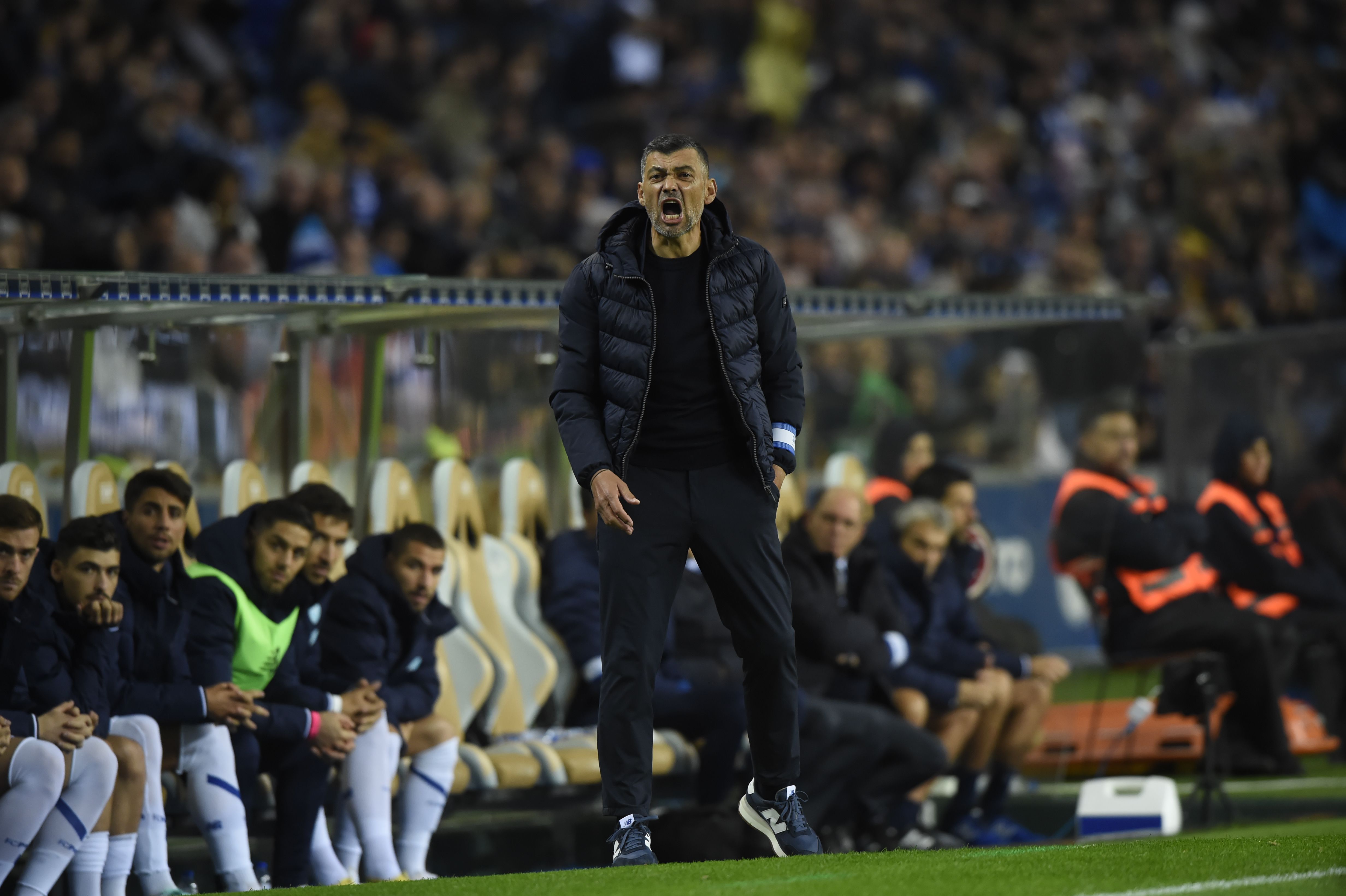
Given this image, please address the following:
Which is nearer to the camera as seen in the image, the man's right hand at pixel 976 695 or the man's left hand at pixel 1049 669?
the man's right hand at pixel 976 695

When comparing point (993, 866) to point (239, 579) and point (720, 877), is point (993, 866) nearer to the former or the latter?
point (720, 877)

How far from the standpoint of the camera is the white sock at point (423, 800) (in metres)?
7.26

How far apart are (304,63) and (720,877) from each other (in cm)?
955

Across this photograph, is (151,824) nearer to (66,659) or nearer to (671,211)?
(66,659)

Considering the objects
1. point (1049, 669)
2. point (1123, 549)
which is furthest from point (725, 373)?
point (1123, 549)

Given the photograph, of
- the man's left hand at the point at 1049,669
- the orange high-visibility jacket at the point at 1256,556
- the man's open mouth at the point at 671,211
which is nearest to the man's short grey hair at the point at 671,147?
the man's open mouth at the point at 671,211

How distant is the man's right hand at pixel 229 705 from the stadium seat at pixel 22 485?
80 centimetres

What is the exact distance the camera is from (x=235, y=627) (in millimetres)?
6922

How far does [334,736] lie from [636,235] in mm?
2413

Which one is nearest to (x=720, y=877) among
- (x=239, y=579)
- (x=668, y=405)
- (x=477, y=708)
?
(x=668, y=405)

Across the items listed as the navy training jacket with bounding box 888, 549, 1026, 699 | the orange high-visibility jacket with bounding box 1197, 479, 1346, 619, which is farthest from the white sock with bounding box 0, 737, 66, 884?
the orange high-visibility jacket with bounding box 1197, 479, 1346, 619

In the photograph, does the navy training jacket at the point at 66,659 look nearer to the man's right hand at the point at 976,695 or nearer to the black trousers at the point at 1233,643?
the man's right hand at the point at 976,695

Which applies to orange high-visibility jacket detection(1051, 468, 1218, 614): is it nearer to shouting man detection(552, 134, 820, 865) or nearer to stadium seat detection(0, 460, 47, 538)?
shouting man detection(552, 134, 820, 865)

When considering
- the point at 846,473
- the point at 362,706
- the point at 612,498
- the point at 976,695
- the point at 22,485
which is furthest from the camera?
the point at 846,473
